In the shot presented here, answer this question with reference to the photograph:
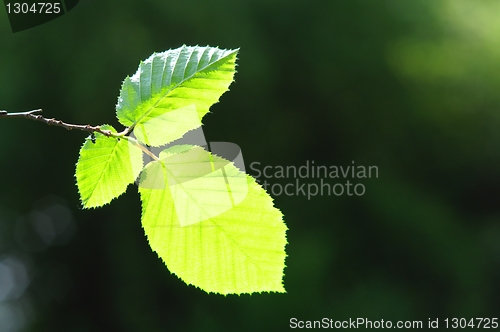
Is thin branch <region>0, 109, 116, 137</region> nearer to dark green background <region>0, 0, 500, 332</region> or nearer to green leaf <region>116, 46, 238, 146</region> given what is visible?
green leaf <region>116, 46, 238, 146</region>

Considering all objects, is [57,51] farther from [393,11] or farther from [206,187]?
[206,187]

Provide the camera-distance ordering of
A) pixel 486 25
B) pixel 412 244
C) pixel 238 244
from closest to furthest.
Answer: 1. pixel 238 244
2. pixel 412 244
3. pixel 486 25

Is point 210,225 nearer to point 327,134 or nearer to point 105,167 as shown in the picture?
point 105,167

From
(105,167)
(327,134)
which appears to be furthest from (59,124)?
(327,134)

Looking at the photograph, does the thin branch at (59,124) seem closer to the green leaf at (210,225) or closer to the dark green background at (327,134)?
the green leaf at (210,225)

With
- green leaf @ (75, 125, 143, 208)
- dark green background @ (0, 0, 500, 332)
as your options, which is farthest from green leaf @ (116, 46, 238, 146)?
dark green background @ (0, 0, 500, 332)

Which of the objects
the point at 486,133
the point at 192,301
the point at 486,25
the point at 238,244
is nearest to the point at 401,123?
the point at 486,133

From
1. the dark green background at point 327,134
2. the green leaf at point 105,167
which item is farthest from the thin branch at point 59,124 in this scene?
the dark green background at point 327,134
